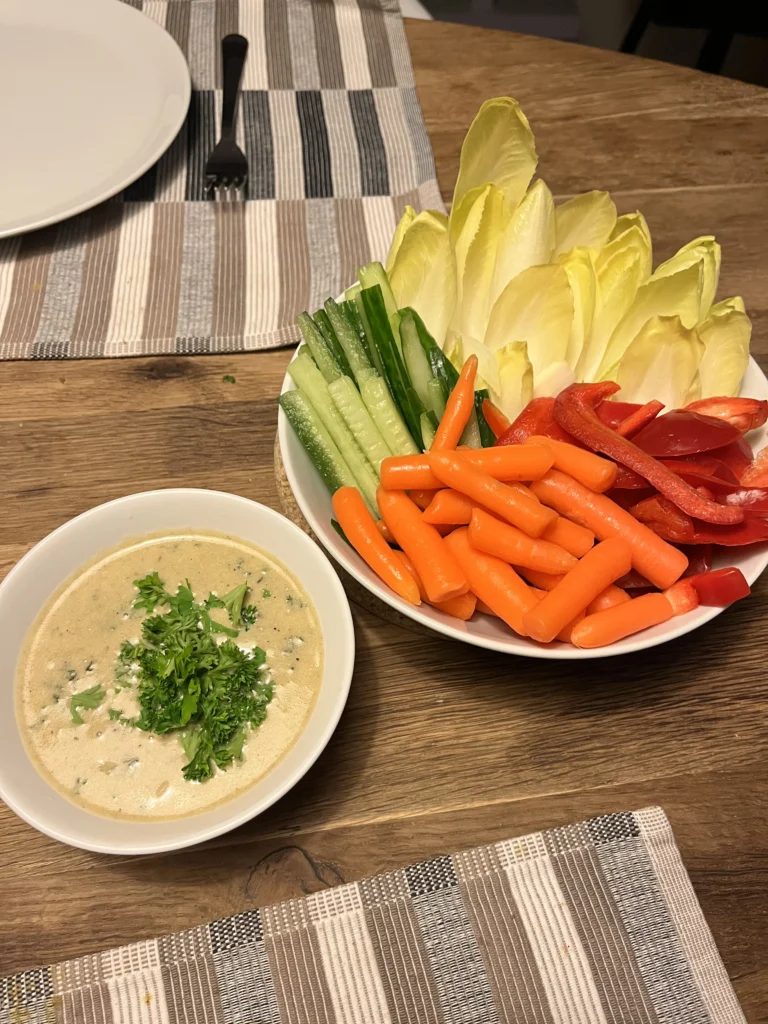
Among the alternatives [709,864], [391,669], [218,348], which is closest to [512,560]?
[391,669]

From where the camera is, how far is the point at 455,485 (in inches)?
46.4

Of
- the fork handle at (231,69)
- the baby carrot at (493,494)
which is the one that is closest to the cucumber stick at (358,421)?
the baby carrot at (493,494)

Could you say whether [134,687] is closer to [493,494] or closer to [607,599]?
[493,494]

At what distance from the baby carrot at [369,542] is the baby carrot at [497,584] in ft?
0.30

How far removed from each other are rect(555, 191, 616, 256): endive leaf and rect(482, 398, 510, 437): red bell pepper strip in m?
0.38

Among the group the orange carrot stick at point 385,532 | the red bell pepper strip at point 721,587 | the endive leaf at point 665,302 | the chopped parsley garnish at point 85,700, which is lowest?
the chopped parsley garnish at point 85,700

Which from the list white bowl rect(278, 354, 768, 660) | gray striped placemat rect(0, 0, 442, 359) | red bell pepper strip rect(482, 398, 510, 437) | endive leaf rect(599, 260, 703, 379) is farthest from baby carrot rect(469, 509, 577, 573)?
gray striped placemat rect(0, 0, 442, 359)

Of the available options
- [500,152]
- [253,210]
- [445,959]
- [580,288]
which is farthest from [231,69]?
[445,959]

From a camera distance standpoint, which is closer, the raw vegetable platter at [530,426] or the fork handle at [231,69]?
the raw vegetable platter at [530,426]

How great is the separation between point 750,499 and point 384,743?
68 centimetres

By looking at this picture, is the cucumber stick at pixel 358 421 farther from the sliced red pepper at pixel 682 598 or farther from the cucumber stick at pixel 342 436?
the sliced red pepper at pixel 682 598

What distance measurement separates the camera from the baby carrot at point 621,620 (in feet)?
3.68

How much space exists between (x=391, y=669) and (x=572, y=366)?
2.10 ft

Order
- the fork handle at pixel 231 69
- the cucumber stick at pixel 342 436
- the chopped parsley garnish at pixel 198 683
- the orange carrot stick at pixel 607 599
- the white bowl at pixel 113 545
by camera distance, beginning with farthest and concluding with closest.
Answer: the fork handle at pixel 231 69
the cucumber stick at pixel 342 436
the orange carrot stick at pixel 607 599
the chopped parsley garnish at pixel 198 683
the white bowl at pixel 113 545
